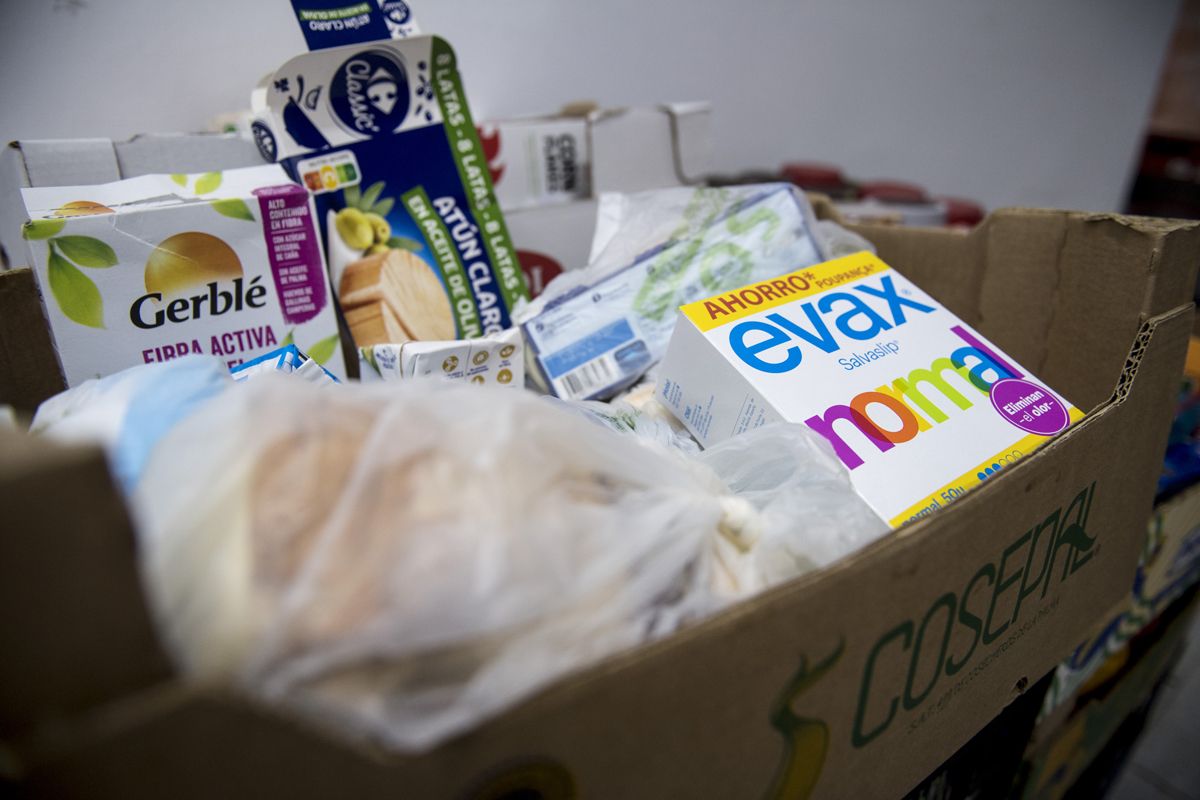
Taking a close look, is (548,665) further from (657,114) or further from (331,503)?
(657,114)

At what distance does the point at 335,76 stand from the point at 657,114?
471mm

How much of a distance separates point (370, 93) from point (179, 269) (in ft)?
0.89

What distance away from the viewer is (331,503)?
0.30 meters

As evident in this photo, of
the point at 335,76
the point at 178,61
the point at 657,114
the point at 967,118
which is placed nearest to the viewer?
the point at 335,76

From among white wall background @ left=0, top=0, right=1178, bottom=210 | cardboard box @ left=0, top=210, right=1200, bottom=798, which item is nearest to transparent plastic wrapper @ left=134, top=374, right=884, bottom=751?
cardboard box @ left=0, top=210, right=1200, bottom=798

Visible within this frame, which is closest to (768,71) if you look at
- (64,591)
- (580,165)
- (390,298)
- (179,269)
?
(580,165)

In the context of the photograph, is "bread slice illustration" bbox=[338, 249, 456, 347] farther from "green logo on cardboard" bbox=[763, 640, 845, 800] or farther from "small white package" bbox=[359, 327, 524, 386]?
"green logo on cardboard" bbox=[763, 640, 845, 800]

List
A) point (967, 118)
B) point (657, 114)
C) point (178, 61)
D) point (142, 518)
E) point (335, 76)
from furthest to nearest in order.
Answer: point (967, 118) < point (657, 114) < point (178, 61) < point (335, 76) < point (142, 518)

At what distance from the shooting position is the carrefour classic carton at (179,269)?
1.81 feet

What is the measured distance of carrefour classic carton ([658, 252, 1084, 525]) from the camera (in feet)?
1.69

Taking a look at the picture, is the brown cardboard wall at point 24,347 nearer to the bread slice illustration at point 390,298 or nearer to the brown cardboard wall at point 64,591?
the bread slice illustration at point 390,298

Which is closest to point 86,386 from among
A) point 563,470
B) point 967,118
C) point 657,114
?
point 563,470

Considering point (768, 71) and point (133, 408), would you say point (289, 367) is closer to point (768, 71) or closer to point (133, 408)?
point (133, 408)

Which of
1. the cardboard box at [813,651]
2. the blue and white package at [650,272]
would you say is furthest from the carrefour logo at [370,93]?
the cardboard box at [813,651]
